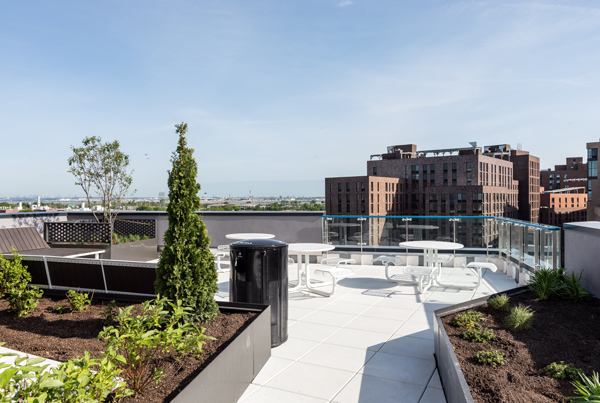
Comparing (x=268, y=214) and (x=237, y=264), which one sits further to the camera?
(x=268, y=214)

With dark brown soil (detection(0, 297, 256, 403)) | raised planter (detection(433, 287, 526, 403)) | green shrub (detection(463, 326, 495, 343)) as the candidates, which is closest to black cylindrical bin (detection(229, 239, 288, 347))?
dark brown soil (detection(0, 297, 256, 403))

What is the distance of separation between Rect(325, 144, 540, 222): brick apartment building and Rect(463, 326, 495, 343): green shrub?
7982cm

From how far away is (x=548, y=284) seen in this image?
15.3ft

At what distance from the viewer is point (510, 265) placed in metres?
8.35

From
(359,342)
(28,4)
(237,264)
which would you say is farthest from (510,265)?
(28,4)

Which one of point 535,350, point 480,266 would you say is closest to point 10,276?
point 535,350

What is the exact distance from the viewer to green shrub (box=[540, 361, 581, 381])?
2725 millimetres

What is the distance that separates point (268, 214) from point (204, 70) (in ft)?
39.1

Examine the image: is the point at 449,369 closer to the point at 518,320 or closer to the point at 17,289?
the point at 518,320

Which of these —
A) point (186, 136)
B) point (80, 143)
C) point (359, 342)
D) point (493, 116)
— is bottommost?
point (359, 342)

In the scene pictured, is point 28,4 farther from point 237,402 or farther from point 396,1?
point 237,402

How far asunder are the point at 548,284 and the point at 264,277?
3.40 m

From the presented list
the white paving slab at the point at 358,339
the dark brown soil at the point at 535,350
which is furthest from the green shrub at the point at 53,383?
the white paving slab at the point at 358,339

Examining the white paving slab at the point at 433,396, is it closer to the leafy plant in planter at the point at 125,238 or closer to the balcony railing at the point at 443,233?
the balcony railing at the point at 443,233
